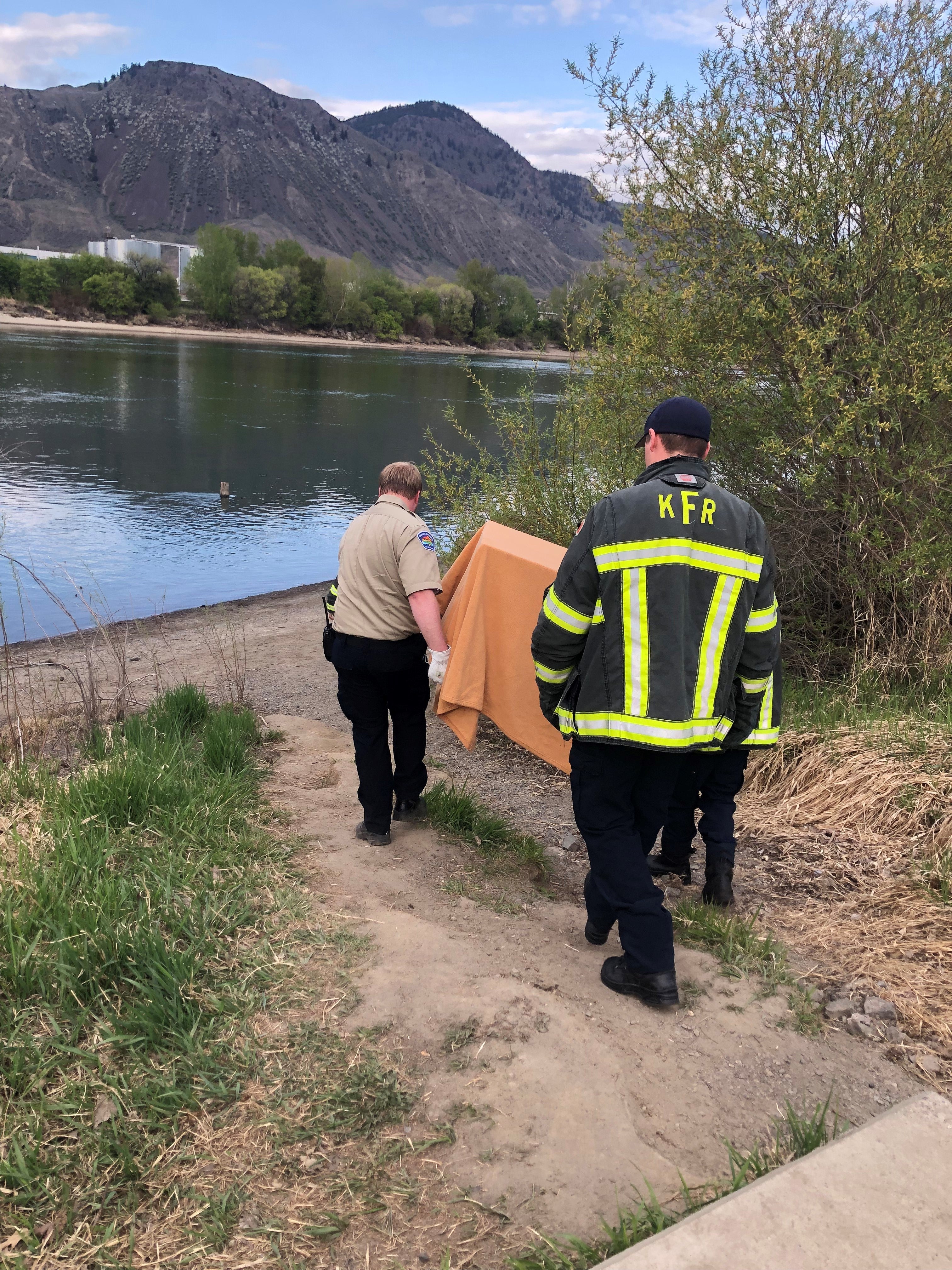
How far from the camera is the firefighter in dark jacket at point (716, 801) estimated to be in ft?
12.4

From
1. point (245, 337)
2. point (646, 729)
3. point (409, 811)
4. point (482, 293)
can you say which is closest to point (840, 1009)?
point (646, 729)

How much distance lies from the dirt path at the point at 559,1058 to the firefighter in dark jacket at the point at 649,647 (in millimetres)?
252

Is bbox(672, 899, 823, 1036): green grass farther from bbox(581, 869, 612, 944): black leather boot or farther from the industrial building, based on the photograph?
the industrial building

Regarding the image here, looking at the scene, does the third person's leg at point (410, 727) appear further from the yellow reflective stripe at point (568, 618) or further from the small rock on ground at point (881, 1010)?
the small rock on ground at point (881, 1010)

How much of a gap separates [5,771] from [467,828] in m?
2.35

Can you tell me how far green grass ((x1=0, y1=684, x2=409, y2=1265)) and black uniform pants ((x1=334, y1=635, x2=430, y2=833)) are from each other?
55 cm

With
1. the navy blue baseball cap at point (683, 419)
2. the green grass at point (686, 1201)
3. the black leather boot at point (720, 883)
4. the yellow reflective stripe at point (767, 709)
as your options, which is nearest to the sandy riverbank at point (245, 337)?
the black leather boot at point (720, 883)

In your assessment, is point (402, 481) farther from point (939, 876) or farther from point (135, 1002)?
point (939, 876)

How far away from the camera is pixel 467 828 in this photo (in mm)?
4922

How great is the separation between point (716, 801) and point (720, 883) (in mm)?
379

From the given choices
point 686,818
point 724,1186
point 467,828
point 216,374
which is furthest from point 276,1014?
point 216,374

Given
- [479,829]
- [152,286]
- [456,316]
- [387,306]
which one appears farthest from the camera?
[456,316]

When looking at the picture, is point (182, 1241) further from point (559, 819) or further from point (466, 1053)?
point (559, 819)

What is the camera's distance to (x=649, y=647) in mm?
3195
